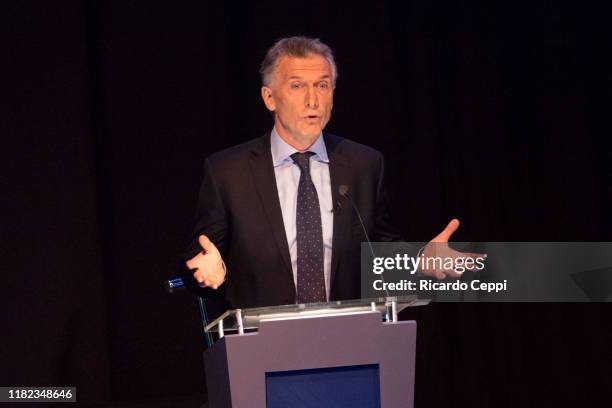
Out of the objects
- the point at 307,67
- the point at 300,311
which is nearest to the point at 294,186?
the point at 307,67

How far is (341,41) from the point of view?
12.8ft

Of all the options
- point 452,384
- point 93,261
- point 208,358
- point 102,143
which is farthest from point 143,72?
point 452,384

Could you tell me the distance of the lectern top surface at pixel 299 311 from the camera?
2021mm

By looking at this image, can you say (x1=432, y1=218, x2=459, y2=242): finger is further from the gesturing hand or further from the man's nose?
the man's nose

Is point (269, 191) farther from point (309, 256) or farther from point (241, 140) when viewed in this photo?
point (241, 140)

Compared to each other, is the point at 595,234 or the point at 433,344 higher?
the point at 595,234

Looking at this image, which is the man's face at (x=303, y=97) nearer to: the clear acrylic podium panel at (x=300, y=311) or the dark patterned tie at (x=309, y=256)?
the dark patterned tie at (x=309, y=256)

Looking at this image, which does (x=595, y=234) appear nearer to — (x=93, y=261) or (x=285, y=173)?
(x=285, y=173)

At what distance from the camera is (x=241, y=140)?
3764 mm

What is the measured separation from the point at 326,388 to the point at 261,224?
1116mm

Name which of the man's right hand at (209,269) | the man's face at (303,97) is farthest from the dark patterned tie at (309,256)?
the man's right hand at (209,269)

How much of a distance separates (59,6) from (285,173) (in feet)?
4.02

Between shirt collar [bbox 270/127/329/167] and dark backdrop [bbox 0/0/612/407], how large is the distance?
1.88ft

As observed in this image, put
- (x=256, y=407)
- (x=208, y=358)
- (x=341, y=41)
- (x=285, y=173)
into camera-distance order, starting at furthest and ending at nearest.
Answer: (x=341, y=41), (x=285, y=173), (x=208, y=358), (x=256, y=407)
